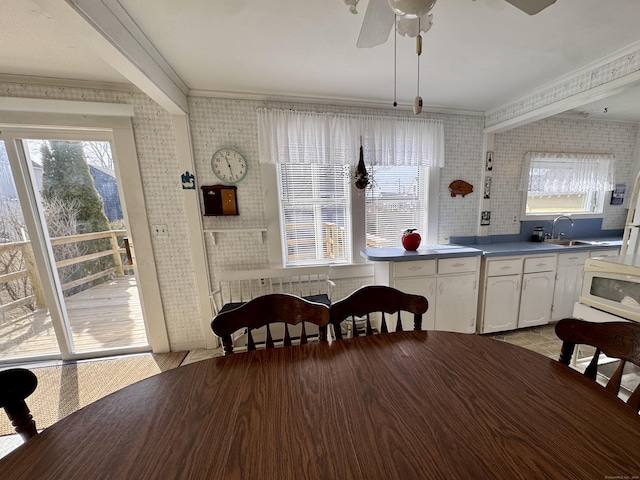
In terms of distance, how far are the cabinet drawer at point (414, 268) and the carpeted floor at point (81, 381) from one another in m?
2.22

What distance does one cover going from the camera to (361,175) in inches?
92.5

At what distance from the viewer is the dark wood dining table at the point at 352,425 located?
559mm

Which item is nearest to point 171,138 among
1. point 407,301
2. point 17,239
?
point 17,239

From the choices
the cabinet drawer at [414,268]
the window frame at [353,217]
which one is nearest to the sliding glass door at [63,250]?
the window frame at [353,217]

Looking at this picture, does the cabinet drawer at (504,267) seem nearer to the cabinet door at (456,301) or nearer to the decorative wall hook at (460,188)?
the cabinet door at (456,301)

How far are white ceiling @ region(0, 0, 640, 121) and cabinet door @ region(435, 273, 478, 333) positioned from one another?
1767 mm

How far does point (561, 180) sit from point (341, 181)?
283cm

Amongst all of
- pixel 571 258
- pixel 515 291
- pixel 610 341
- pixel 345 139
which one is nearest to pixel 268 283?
pixel 345 139

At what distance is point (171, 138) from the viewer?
2117 millimetres

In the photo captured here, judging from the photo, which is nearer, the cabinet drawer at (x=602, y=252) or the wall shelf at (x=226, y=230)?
the wall shelf at (x=226, y=230)

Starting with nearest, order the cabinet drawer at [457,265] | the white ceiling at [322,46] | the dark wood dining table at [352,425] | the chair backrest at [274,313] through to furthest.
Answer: the dark wood dining table at [352,425] < the chair backrest at [274,313] < the white ceiling at [322,46] < the cabinet drawer at [457,265]

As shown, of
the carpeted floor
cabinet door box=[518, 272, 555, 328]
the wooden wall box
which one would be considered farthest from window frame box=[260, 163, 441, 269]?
the carpeted floor

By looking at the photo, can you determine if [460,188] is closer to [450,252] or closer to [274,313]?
[450,252]

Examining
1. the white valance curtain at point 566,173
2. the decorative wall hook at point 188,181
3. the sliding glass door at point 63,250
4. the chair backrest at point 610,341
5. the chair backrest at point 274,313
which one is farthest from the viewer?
the white valance curtain at point 566,173
